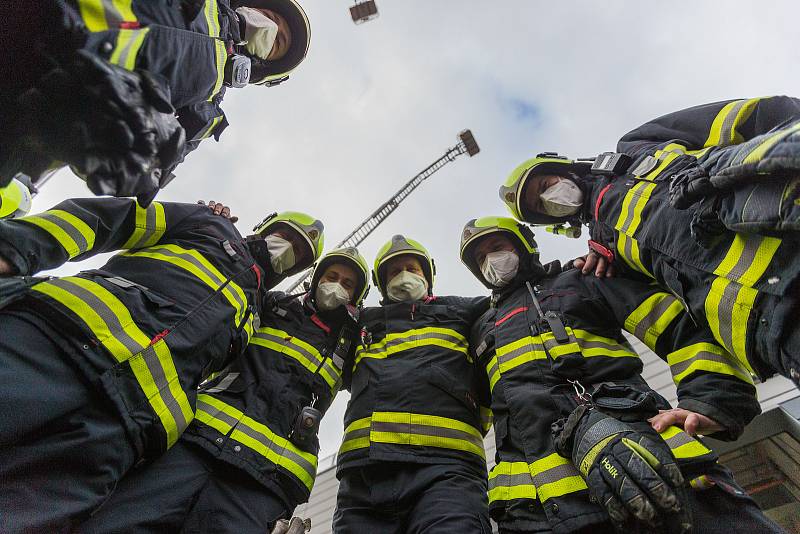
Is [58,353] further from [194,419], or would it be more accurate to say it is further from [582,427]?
[582,427]

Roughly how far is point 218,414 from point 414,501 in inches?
54.3

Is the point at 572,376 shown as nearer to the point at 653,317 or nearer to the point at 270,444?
the point at 653,317

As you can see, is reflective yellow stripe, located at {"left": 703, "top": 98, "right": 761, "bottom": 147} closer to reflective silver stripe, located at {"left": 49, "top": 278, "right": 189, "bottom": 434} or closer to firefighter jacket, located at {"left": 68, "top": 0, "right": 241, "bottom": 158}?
firefighter jacket, located at {"left": 68, "top": 0, "right": 241, "bottom": 158}

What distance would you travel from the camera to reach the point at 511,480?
7.41ft

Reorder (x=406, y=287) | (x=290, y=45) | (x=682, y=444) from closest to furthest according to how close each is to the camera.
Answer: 1. (x=682, y=444)
2. (x=290, y=45)
3. (x=406, y=287)

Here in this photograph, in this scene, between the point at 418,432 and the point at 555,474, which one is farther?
the point at 418,432

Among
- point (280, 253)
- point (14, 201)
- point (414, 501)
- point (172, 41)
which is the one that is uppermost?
point (172, 41)

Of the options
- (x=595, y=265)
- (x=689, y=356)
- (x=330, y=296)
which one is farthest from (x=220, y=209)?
(x=689, y=356)

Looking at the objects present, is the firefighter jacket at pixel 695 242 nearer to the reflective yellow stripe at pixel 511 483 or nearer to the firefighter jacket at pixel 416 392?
the reflective yellow stripe at pixel 511 483

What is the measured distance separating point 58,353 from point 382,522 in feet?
6.71

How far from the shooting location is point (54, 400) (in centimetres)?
188

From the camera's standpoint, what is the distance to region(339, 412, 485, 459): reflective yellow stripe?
280cm

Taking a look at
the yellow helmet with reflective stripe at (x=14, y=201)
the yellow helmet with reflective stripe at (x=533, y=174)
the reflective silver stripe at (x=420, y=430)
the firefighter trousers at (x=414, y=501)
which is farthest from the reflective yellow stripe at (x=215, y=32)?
the yellow helmet with reflective stripe at (x=533, y=174)

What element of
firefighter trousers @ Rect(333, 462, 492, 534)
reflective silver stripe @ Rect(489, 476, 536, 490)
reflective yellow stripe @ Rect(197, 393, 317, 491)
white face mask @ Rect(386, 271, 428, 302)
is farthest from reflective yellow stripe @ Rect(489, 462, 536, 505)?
white face mask @ Rect(386, 271, 428, 302)
